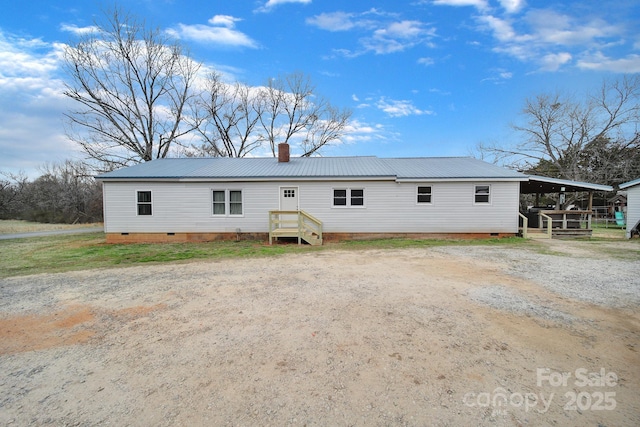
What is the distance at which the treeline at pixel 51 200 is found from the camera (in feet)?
92.6

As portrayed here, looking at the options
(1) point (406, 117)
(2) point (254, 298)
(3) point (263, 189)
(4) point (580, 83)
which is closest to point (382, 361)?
(2) point (254, 298)

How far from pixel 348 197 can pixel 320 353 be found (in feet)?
33.5

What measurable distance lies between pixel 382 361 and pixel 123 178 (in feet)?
46.5

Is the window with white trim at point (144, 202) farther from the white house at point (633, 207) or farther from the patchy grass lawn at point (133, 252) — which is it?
the white house at point (633, 207)

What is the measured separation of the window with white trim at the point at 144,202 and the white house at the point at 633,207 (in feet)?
73.4

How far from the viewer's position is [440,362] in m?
3.03

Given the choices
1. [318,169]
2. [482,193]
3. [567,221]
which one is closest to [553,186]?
[567,221]

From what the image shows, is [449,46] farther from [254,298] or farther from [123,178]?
[123,178]

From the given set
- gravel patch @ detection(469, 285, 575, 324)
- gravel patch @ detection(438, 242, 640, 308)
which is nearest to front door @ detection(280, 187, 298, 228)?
gravel patch @ detection(438, 242, 640, 308)

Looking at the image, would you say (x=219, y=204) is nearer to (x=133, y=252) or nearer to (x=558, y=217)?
(x=133, y=252)

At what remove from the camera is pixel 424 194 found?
42.8ft

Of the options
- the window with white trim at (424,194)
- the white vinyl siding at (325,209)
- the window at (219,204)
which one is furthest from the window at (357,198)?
the window at (219,204)

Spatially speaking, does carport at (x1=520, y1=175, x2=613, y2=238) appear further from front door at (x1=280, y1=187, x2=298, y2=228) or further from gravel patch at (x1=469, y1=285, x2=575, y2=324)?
front door at (x1=280, y1=187, x2=298, y2=228)

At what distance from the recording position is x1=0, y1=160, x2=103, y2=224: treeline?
2822 cm
